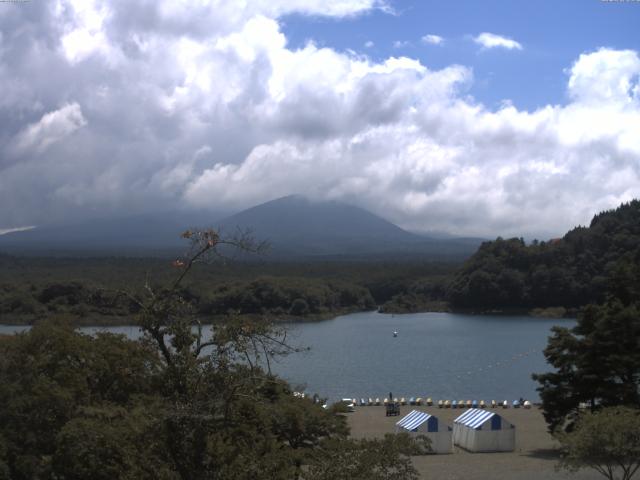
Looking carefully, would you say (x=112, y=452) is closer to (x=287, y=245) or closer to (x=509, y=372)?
(x=509, y=372)

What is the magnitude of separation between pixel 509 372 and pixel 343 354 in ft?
32.7

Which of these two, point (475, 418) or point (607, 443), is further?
point (475, 418)

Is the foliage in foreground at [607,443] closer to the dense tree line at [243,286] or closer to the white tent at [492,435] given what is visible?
the white tent at [492,435]

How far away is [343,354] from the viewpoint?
44594 mm

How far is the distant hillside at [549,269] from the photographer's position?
228 ft

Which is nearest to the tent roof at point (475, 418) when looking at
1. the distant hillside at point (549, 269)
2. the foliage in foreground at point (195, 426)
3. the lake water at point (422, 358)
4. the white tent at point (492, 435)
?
the white tent at point (492, 435)

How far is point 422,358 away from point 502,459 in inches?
984

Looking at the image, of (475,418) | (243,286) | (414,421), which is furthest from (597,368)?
(243,286)

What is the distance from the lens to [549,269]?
7088cm

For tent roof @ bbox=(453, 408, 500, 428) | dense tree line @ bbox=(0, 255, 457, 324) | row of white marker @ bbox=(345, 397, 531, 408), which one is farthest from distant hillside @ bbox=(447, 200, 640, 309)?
tent roof @ bbox=(453, 408, 500, 428)

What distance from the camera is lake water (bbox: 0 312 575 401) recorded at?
33438 millimetres

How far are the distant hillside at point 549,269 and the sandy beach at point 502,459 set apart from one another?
45448 millimetres

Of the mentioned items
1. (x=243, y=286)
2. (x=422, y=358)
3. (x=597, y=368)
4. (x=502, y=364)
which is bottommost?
(x=422, y=358)

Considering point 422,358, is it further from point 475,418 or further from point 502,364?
point 475,418
